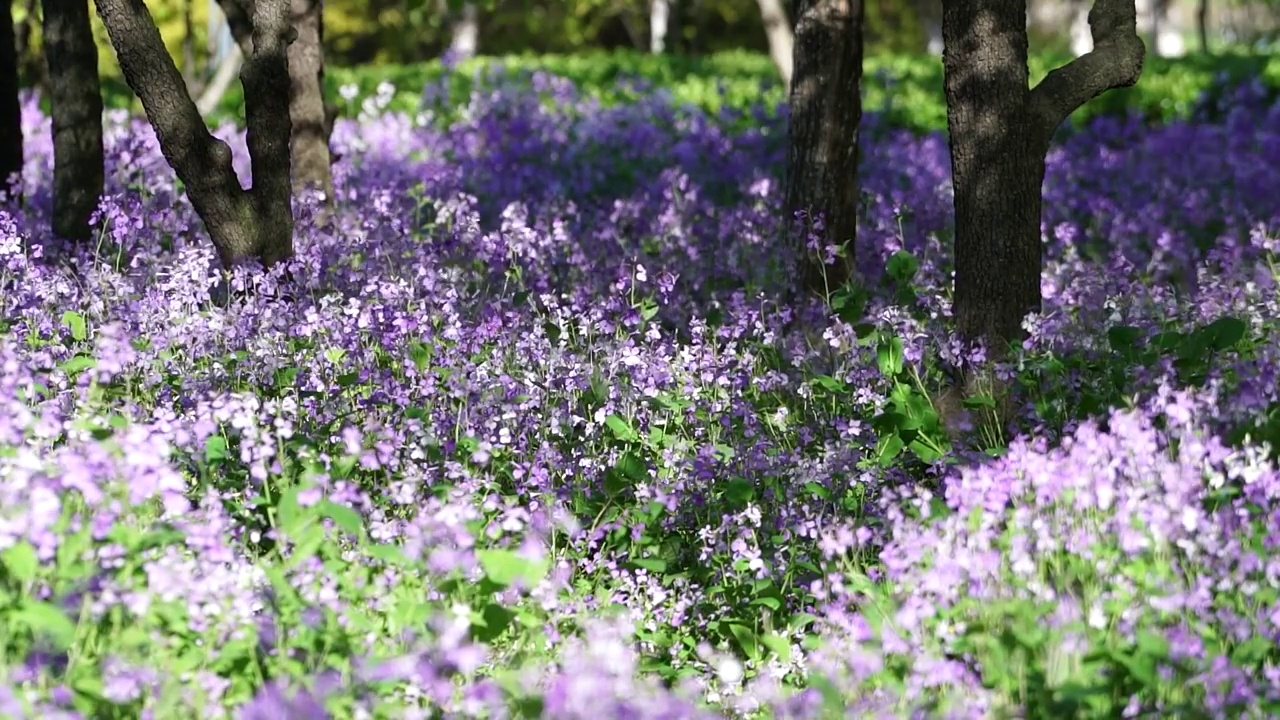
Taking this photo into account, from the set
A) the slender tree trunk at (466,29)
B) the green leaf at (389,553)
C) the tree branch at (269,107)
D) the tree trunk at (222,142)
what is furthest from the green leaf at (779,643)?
the slender tree trunk at (466,29)

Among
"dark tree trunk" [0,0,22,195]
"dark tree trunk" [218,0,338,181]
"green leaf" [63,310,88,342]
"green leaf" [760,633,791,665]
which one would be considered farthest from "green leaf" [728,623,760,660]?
"dark tree trunk" [0,0,22,195]

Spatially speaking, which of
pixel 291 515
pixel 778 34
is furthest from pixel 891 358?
pixel 778 34

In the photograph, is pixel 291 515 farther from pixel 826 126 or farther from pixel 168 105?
pixel 826 126

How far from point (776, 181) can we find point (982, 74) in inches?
186

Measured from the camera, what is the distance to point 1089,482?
384 centimetres

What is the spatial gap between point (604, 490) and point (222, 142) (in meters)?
2.20

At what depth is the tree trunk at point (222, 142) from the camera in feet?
18.9

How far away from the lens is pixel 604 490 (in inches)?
192

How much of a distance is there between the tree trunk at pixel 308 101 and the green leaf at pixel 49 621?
4500 mm

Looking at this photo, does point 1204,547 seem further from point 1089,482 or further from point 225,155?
point 225,155

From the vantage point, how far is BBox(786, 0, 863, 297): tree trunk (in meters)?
7.11

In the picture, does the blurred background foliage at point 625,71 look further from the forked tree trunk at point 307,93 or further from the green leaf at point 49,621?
the green leaf at point 49,621

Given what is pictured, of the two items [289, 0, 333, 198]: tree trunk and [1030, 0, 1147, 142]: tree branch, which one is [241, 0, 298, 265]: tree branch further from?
[1030, 0, 1147, 142]: tree branch

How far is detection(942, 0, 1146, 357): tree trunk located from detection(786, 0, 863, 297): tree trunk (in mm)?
1498
